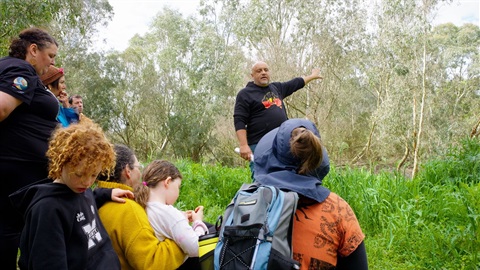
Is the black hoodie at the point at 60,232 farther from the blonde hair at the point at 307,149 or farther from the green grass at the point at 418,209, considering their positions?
the green grass at the point at 418,209

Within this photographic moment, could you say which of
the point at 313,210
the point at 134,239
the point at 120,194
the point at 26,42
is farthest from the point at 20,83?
the point at 313,210

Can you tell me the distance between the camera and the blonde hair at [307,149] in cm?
181

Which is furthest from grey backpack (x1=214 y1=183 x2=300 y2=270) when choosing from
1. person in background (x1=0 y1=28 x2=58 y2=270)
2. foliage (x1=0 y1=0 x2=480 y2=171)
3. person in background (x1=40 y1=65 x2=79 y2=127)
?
foliage (x1=0 y1=0 x2=480 y2=171)

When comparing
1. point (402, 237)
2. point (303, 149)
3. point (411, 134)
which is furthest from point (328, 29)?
point (303, 149)

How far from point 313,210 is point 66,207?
1.00 metres

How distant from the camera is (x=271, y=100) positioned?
15.8ft

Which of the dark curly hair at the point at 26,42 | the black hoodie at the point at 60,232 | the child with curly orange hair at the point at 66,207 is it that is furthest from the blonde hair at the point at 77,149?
the dark curly hair at the point at 26,42

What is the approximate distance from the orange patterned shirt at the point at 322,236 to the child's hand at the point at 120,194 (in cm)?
94

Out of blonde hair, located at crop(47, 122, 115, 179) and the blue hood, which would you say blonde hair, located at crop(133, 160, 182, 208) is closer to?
blonde hair, located at crop(47, 122, 115, 179)

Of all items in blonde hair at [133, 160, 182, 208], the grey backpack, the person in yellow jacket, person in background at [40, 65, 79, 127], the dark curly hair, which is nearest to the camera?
the grey backpack

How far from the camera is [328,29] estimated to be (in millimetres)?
24156

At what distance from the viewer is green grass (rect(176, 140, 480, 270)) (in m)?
3.61

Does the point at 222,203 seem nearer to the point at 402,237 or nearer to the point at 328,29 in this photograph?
the point at 402,237

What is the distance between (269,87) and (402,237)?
82.5 inches
